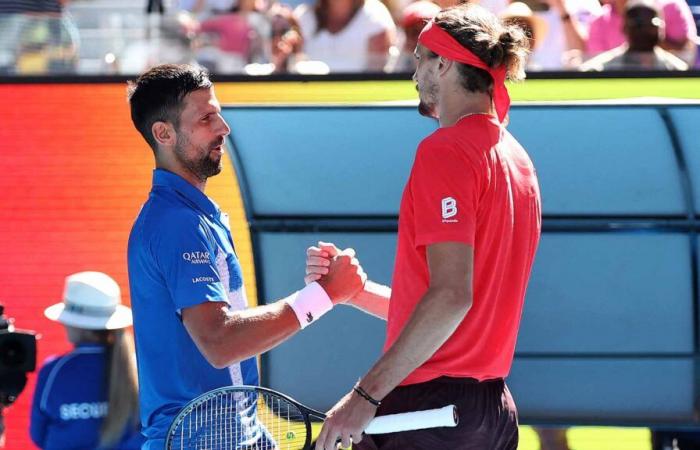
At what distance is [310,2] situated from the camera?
5.39 m

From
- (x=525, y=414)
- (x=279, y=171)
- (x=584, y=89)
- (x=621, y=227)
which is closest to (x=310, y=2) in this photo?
(x=279, y=171)

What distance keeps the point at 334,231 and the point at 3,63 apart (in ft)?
5.88

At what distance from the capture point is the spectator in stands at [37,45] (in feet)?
17.3

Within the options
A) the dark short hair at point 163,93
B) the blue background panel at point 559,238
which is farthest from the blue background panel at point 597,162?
the dark short hair at point 163,93

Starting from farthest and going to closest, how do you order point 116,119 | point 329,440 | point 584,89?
point 116,119 < point 584,89 < point 329,440

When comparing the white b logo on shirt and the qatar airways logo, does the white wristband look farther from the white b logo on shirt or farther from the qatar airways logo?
the white b logo on shirt

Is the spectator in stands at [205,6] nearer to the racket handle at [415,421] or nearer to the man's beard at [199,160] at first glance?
the man's beard at [199,160]

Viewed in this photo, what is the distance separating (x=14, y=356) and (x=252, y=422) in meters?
1.48

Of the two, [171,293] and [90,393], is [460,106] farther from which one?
[90,393]

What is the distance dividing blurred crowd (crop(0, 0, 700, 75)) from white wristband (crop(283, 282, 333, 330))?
219 centimetres

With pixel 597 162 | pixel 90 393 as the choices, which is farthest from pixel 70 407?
pixel 597 162

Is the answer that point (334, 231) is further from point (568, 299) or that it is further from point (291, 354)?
point (568, 299)

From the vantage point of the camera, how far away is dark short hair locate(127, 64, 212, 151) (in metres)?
3.05

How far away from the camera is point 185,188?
2943mm
